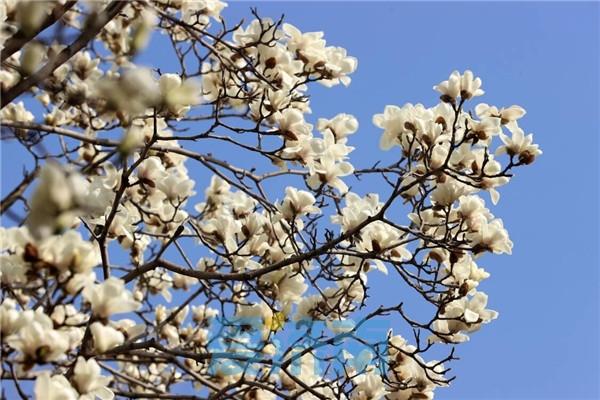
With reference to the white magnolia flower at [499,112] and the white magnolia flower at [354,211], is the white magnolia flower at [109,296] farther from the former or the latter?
the white magnolia flower at [499,112]

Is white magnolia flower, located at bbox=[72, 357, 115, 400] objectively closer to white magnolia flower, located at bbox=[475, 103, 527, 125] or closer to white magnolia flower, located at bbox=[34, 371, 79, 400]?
white magnolia flower, located at bbox=[34, 371, 79, 400]

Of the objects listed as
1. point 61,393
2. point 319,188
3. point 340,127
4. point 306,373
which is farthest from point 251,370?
point 61,393

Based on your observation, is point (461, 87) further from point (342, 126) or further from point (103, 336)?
point (103, 336)

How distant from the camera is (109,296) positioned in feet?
5.47

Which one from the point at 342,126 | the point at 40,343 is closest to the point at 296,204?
the point at 342,126

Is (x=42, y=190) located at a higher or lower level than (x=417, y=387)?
lower

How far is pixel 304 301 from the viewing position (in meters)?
2.75

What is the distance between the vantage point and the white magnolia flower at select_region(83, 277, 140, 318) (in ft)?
5.44

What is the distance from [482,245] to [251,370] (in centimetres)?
100

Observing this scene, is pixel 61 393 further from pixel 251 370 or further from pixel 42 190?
pixel 251 370

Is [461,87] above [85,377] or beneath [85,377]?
above

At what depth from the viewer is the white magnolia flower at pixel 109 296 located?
1.66 m

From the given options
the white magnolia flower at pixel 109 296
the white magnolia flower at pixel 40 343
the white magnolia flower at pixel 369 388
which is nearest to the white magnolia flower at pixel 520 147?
the white magnolia flower at pixel 369 388

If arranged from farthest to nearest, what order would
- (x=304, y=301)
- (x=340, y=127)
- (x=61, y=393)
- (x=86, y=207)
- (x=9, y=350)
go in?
1. (x=340, y=127)
2. (x=304, y=301)
3. (x=9, y=350)
4. (x=61, y=393)
5. (x=86, y=207)
